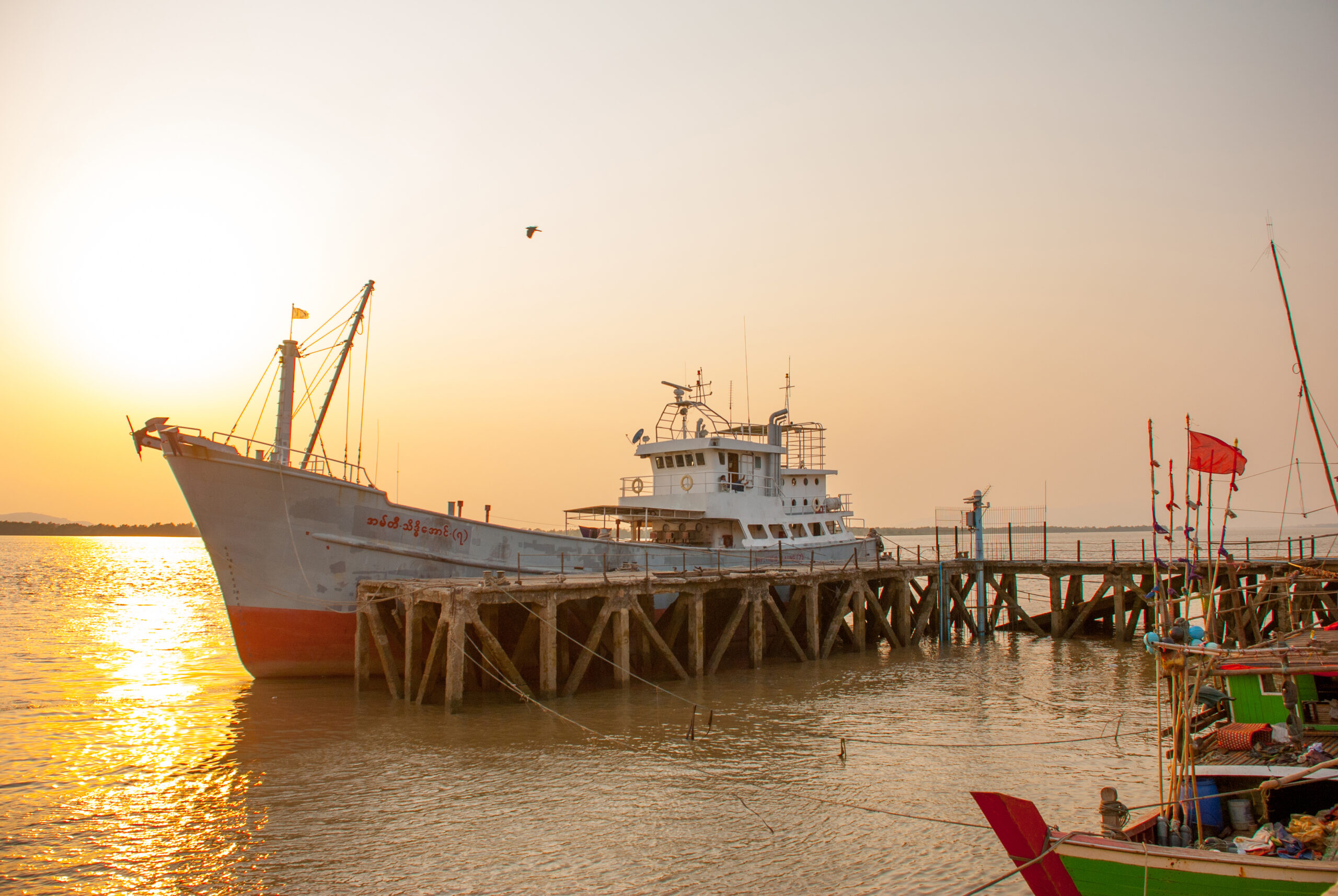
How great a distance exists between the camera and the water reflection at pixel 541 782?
33.9 ft

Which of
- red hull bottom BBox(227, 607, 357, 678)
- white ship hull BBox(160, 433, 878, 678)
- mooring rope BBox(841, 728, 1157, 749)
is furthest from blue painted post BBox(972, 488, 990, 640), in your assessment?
red hull bottom BBox(227, 607, 357, 678)

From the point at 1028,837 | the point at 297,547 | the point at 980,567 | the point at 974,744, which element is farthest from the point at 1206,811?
the point at 980,567

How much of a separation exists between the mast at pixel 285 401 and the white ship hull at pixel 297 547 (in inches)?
38.5

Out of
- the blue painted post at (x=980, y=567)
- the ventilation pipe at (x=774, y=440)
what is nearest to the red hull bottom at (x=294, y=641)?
the ventilation pipe at (x=774, y=440)

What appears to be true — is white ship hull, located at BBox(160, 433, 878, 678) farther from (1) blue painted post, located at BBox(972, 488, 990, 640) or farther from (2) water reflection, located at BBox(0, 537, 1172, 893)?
(1) blue painted post, located at BBox(972, 488, 990, 640)

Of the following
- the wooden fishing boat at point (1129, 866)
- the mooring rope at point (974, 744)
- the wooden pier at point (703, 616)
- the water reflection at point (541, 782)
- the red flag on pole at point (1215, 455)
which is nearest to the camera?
the wooden fishing boat at point (1129, 866)

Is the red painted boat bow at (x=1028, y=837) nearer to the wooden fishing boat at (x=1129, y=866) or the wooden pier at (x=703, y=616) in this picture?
the wooden fishing boat at (x=1129, y=866)

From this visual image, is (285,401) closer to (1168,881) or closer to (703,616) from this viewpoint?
(703,616)

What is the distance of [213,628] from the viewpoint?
1542 inches

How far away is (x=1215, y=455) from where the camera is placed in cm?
1320

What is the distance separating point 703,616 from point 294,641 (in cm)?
1026

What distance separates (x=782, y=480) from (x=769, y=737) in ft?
57.7

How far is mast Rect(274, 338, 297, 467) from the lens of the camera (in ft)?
70.3

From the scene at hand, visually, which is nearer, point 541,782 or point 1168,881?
point 1168,881
